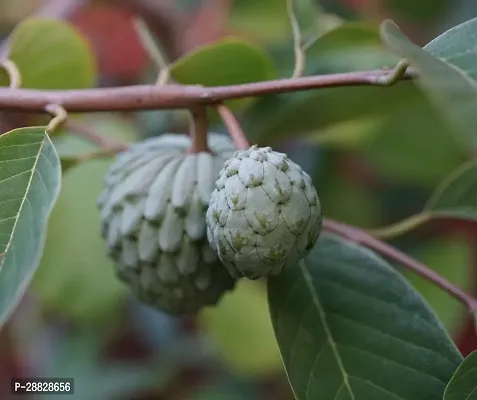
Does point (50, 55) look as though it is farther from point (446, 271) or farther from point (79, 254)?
point (446, 271)

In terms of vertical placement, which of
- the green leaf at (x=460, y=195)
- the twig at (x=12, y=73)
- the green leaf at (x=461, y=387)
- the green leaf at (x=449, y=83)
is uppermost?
the twig at (x=12, y=73)

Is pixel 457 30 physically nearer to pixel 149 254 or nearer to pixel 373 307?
pixel 373 307

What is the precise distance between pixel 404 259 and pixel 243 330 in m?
1.23

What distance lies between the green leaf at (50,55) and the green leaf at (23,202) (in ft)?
2.03

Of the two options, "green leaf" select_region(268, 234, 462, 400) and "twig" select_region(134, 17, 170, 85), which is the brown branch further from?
"green leaf" select_region(268, 234, 462, 400)

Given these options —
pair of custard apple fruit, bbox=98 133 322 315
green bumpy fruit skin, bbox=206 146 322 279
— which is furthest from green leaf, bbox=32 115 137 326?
green bumpy fruit skin, bbox=206 146 322 279

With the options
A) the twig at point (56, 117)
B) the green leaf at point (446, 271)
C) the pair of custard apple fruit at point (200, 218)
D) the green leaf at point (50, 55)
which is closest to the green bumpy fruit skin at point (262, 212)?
the pair of custard apple fruit at point (200, 218)

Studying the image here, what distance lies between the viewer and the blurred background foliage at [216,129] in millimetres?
1653

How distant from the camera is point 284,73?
181cm

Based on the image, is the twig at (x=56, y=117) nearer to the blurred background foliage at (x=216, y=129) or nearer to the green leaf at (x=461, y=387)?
the blurred background foliage at (x=216, y=129)

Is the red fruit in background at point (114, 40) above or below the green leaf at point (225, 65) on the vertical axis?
above

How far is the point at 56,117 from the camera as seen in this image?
1.05 metres

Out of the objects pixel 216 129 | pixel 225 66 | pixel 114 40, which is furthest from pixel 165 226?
pixel 114 40

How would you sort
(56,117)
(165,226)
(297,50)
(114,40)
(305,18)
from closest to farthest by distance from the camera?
(56,117) < (165,226) < (297,50) < (305,18) < (114,40)
